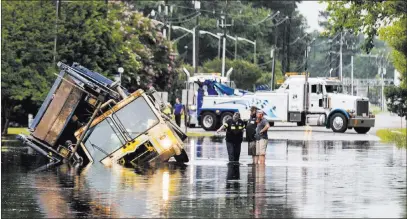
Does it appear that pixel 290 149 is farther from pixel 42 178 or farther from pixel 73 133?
pixel 42 178

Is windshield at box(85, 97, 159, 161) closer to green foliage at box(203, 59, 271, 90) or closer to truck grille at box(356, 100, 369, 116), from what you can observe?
truck grille at box(356, 100, 369, 116)

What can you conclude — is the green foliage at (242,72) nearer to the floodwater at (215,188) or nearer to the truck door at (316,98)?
the truck door at (316,98)

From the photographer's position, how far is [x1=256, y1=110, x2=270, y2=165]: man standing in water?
32.6 m

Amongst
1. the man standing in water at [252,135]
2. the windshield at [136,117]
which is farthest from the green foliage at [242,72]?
the windshield at [136,117]

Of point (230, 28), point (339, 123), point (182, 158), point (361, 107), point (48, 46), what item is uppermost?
point (230, 28)

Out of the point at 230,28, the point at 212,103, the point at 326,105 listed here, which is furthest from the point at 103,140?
the point at 230,28

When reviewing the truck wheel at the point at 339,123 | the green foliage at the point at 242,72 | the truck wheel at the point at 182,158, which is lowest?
the truck wheel at the point at 182,158

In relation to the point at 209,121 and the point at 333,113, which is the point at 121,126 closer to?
the point at 333,113

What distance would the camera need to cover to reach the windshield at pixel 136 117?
32.4 meters

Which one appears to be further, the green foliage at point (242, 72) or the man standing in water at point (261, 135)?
the green foliage at point (242, 72)

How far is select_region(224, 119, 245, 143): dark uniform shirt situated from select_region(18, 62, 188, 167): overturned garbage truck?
134 centimetres

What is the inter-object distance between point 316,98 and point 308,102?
48 cm

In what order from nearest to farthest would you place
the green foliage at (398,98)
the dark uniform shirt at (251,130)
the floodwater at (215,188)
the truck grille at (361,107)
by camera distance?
the floodwater at (215,188)
the dark uniform shirt at (251,130)
the truck grille at (361,107)
the green foliage at (398,98)

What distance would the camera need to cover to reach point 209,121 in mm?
65188
